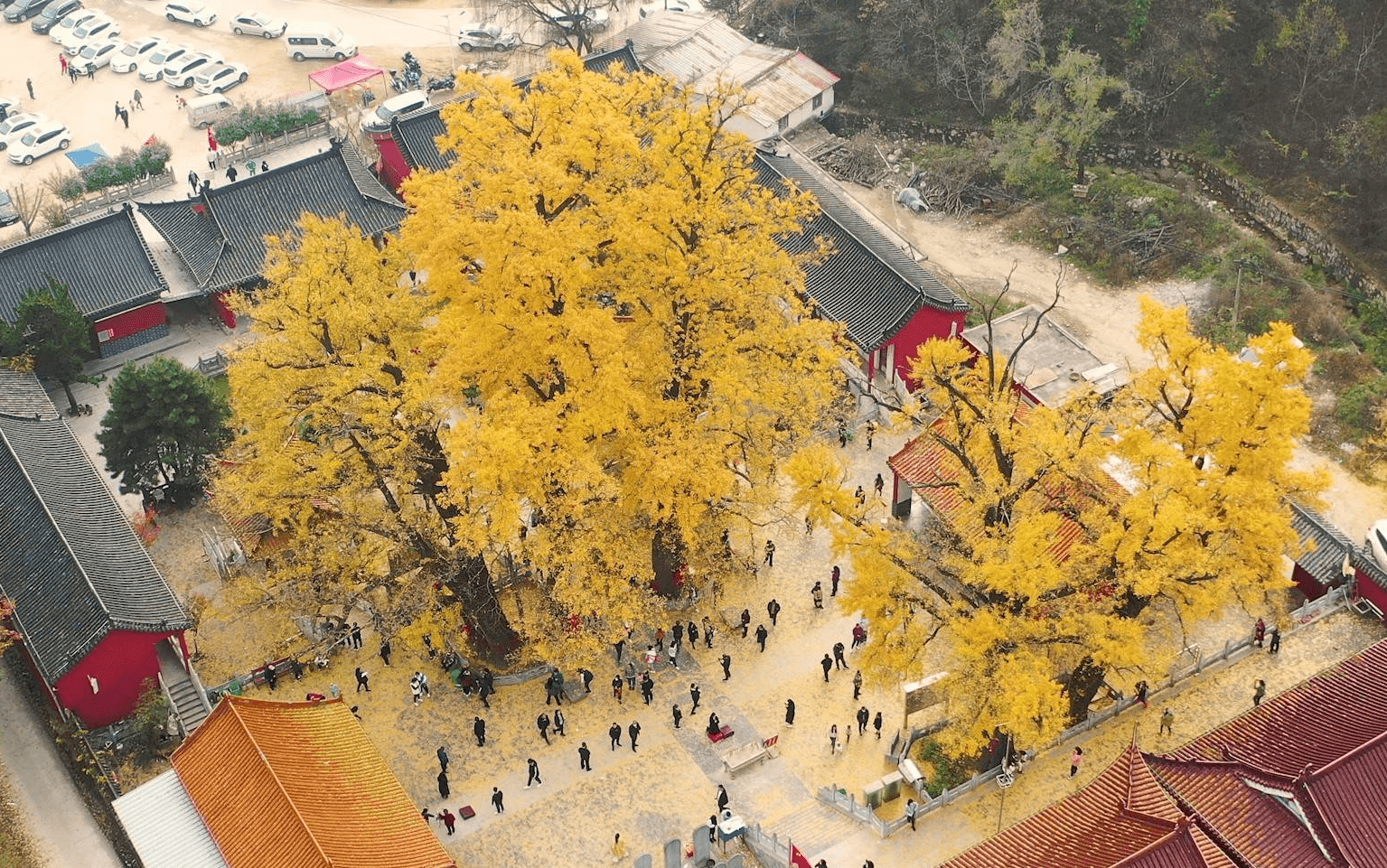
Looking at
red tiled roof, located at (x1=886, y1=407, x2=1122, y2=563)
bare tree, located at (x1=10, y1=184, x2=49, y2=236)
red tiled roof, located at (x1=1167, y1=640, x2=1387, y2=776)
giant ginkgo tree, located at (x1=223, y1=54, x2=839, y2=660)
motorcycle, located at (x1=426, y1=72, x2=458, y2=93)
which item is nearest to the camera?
red tiled roof, located at (x1=1167, y1=640, x2=1387, y2=776)

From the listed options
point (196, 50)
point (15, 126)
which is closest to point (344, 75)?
point (196, 50)

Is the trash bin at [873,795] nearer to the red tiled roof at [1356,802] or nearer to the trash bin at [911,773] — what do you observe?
the trash bin at [911,773]

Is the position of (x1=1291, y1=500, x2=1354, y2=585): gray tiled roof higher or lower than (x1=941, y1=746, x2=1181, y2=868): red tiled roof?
lower

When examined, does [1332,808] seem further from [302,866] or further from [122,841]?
[122,841]

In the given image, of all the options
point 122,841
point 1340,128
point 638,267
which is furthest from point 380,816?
point 1340,128

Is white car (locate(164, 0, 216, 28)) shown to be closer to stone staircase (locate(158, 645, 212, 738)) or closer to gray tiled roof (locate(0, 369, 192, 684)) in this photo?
gray tiled roof (locate(0, 369, 192, 684))

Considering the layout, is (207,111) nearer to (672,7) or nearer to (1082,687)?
(672,7)

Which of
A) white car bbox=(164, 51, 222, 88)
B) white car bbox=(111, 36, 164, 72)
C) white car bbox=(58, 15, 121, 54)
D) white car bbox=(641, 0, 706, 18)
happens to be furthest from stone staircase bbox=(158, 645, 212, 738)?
white car bbox=(58, 15, 121, 54)
